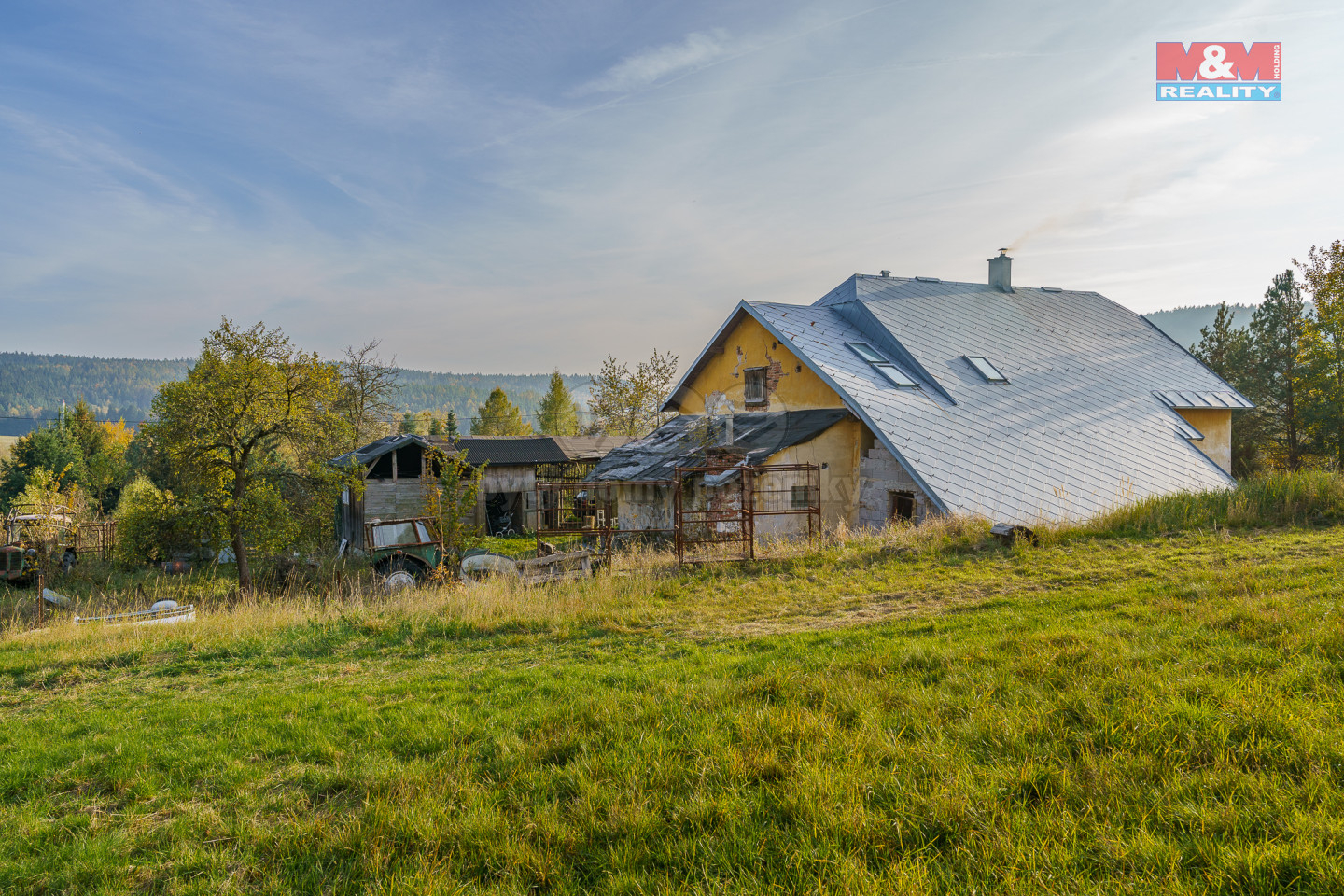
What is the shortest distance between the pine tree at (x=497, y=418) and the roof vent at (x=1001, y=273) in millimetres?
52733

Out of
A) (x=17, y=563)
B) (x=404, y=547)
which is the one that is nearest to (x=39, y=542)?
(x=17, y=563)

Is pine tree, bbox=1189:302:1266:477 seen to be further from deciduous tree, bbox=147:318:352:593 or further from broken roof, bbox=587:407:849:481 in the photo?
deciduous tree, bbox=147:318:352:593

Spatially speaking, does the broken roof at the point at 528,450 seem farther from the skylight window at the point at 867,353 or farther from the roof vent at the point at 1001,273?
the roof vent at the point at 1001,273

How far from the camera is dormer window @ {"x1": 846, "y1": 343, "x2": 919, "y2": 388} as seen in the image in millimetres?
19250

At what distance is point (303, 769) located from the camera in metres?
4.68

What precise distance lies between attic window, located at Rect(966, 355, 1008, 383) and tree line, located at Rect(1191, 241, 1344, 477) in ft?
55.0

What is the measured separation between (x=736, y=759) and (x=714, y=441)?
16.6 meters

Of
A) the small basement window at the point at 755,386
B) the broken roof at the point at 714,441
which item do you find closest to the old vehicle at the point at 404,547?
the broken roof at the point at 714,441

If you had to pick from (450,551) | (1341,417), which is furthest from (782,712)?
(1341,417)

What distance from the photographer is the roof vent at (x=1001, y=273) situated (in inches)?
1040

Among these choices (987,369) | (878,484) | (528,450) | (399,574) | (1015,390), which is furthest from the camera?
(528,450)

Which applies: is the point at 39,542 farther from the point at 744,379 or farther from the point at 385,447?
the point at 744,379

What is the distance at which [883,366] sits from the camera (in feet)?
65.5

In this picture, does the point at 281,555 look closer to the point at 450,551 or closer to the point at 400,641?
the point at 450,551
